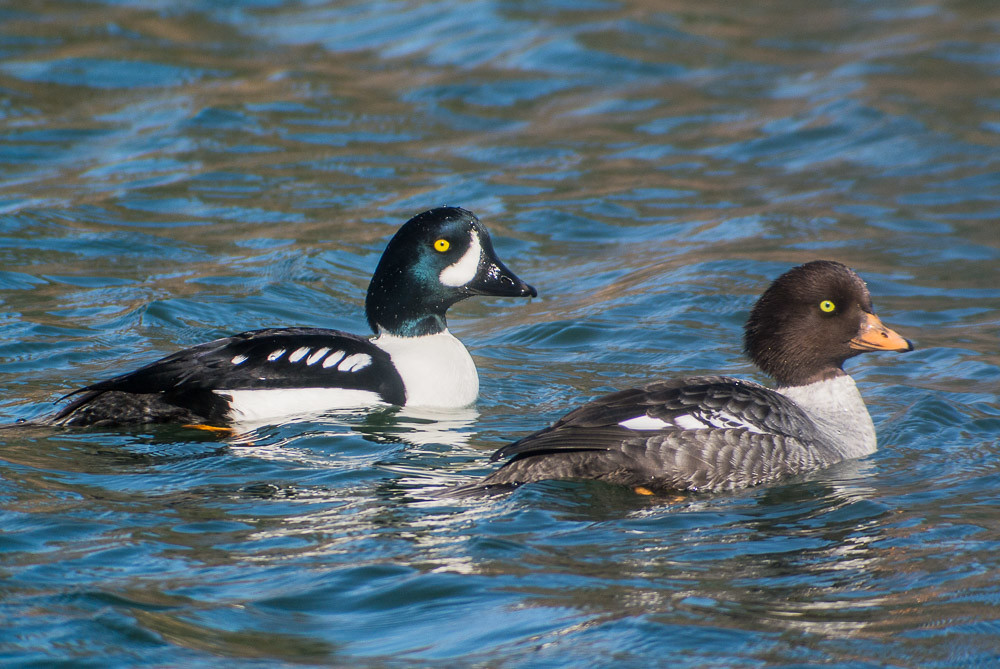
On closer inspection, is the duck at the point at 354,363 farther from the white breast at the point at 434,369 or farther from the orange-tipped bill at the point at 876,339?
the orange-tipped bill at the point at 876,339

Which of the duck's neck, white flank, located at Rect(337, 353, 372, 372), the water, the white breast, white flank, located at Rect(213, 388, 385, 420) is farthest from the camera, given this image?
the white breast

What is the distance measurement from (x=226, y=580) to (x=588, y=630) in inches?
59.4

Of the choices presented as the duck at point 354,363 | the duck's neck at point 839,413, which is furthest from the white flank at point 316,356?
the duck's neck at point 839,413

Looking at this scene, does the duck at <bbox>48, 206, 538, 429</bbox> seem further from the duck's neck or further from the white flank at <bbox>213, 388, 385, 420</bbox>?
the duck's neck

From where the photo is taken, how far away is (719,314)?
9719 mm

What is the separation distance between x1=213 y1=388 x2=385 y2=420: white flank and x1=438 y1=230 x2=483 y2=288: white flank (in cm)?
96

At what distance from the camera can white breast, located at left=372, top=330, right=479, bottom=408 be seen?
775 cm

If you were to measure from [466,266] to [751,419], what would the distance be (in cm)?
230

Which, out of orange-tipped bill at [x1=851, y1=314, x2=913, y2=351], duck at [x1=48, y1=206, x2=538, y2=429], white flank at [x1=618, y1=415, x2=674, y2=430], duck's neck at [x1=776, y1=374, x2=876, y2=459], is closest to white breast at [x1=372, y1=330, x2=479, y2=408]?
duck at [x1=48, y1=206, x2=538, y2=429]

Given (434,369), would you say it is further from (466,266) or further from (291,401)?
(291,401)

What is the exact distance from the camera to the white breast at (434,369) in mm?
7746

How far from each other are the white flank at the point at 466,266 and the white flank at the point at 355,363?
31.5 inches

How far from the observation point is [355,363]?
7508 mm

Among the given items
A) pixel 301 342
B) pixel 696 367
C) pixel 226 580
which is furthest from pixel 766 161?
pixel 226 580
